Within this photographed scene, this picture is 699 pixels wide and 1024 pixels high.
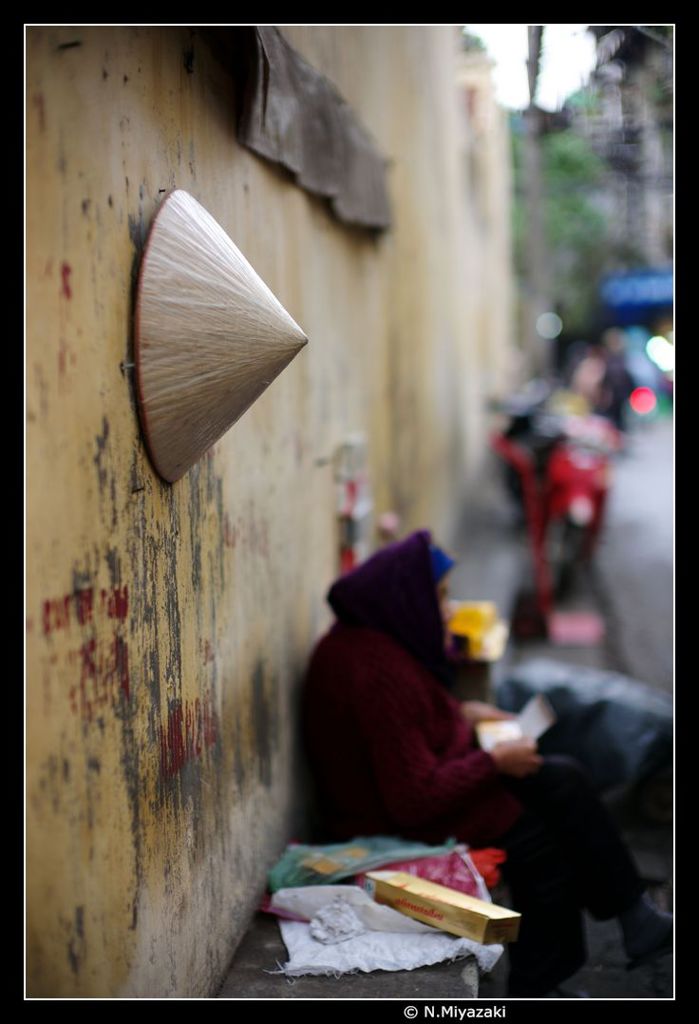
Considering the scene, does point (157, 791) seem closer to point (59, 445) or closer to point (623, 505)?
point (59, 445)

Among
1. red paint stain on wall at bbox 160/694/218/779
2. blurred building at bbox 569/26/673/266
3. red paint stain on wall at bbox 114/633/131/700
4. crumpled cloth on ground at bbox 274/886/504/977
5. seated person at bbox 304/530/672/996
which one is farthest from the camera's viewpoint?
blurred building at bbox 569/26/673/266

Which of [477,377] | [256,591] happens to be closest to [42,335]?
[256,591]

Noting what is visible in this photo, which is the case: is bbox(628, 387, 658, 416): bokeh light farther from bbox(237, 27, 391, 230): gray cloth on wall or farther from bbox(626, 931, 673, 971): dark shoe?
bbox(626, 931, 673, 971): dark shoe

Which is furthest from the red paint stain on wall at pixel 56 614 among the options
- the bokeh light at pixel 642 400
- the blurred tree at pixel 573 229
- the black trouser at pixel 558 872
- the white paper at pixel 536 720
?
the blurred tree at pixel 573 229

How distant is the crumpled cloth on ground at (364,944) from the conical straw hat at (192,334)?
125 cm

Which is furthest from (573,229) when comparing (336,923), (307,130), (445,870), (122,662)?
(122,662)

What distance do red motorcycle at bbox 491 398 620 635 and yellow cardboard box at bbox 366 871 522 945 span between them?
482cm

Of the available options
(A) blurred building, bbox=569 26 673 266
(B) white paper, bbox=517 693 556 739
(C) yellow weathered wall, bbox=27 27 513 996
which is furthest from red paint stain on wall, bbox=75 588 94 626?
(A) blurred building, bbox=569 26 673 266

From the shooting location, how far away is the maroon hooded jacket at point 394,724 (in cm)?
306

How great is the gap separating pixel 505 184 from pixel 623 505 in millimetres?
11986

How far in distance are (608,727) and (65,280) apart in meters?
3.33

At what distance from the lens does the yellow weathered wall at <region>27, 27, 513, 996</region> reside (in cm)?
174

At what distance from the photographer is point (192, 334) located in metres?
2.08

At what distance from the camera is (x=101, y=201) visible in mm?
1875
